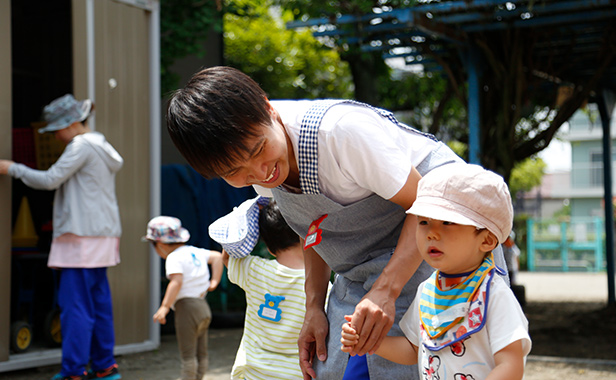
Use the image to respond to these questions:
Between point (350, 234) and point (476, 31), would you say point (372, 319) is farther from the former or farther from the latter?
point (476, 31)

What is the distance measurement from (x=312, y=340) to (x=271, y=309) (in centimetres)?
87

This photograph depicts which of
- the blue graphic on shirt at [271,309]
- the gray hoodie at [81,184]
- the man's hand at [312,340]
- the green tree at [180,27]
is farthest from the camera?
the green tree at [180,27]

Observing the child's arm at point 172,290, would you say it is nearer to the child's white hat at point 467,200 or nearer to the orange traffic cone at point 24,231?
the orange traffic cone at point 24,231

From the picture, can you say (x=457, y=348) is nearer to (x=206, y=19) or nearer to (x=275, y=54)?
(x=206, y=19)

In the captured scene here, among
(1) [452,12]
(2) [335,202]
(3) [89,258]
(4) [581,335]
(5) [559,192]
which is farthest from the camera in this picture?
(5) [559,192]

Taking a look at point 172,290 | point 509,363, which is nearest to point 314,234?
point 509,363

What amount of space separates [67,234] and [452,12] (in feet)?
12.5

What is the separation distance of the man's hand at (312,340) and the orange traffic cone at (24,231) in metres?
4.35

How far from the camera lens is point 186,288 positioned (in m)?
4.52

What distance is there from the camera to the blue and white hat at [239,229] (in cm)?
299

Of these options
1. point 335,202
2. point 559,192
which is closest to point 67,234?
point 335,202

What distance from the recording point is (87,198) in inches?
196

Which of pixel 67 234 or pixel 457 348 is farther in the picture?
pixel 67 234

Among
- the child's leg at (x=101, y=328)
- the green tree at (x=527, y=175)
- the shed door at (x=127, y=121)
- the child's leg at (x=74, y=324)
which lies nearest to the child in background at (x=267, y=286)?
the child's leg at (x=74, y=324)
